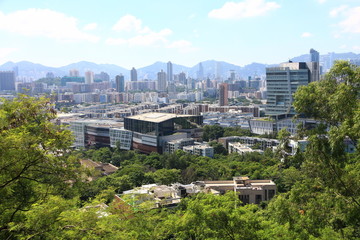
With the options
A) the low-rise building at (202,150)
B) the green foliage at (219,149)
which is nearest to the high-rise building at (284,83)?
the green foliage at (219,149)

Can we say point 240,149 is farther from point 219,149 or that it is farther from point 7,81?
point 7,81

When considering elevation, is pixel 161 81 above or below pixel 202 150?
above

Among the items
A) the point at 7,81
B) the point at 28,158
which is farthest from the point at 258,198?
the point at 7,81

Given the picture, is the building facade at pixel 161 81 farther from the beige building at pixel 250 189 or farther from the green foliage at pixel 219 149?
the beige building at pixel 250 189

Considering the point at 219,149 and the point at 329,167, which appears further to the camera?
the point at 219,149

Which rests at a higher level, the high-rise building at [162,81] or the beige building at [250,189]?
the high-rise building at [162,81]

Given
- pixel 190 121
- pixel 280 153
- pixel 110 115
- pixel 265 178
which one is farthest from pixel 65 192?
pixel 110 115

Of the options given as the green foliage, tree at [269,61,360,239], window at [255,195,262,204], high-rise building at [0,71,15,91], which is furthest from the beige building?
high-rise building at [0,71,15,91]
